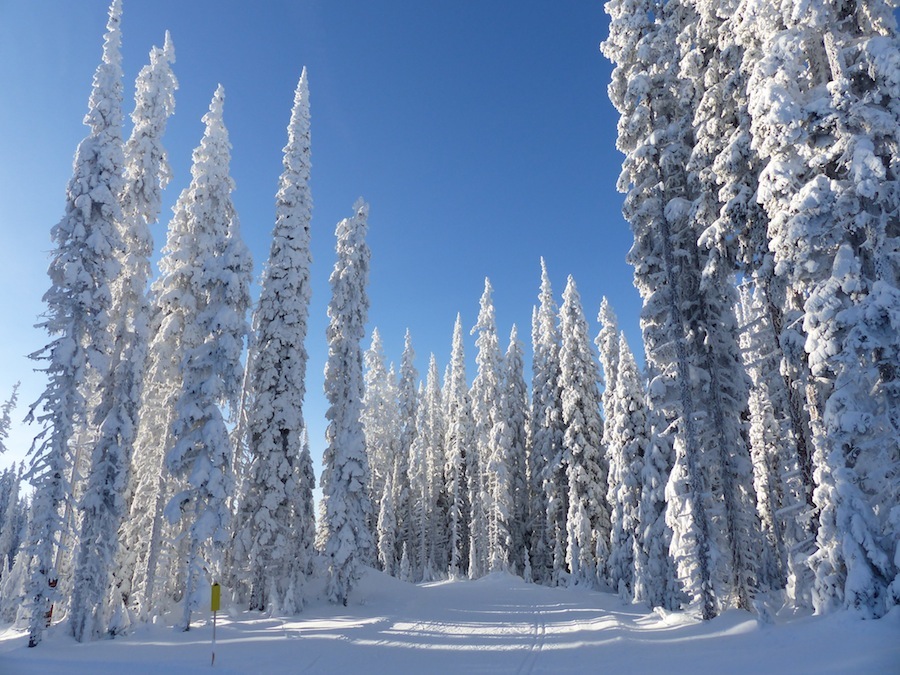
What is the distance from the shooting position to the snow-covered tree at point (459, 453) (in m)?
48.6

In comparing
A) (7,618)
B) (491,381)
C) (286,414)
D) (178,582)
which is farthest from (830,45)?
(7,618)

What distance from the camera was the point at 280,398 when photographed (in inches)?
972

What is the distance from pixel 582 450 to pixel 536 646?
24503 millimetres

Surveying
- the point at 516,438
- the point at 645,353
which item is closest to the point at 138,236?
the point at 645,353

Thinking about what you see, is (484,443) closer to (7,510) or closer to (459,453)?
(459,453)

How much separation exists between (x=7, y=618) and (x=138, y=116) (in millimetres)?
33515

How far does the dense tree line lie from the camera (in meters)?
10.8

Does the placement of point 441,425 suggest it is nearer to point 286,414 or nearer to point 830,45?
point 286,414

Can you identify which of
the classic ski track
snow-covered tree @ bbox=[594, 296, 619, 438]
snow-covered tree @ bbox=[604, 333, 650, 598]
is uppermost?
snow-covered tree @ bbox=[594, 296, 619, 438]

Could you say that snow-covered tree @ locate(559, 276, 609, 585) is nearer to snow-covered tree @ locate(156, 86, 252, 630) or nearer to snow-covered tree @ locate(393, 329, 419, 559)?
snow-covered tree @ locate(393, 329, 419, 559)

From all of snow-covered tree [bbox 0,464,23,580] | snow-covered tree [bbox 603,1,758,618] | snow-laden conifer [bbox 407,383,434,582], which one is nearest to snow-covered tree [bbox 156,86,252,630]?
snow-covered tree [bbox 603,1,758,618]

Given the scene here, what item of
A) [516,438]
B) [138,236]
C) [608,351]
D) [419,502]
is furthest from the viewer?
[419,502]

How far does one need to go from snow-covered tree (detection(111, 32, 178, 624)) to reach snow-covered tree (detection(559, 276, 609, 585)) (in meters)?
26.0

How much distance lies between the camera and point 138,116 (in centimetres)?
2256
